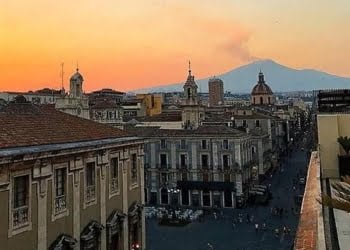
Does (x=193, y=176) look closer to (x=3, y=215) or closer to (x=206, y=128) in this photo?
(x=206, y=128)

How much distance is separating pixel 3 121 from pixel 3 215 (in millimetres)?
4310

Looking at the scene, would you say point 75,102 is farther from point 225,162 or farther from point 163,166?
point 225,162

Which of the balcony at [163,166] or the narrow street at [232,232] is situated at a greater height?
the balcony at [163,166]

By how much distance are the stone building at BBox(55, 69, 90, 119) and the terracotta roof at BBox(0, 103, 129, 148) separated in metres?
33.8

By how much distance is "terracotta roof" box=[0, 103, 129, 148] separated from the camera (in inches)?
605

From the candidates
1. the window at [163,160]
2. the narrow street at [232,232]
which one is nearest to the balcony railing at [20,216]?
the narrow street at [232,232]

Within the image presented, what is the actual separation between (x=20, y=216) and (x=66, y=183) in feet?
8.20

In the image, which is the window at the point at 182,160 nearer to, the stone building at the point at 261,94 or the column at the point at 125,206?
the column at the point at 125,206

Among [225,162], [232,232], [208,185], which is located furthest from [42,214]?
[225,162]

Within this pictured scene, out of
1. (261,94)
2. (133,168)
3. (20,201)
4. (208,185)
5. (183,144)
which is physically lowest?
(208,185)

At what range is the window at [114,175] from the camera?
19.5 metres

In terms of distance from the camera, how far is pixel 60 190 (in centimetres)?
1585

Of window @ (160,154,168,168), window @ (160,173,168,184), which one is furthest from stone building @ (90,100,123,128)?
window @ (160,173,168,184)

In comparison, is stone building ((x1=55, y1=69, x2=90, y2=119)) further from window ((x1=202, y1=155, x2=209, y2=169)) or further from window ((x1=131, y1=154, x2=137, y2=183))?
window ((x1=131, y1=154, x2=137, y2=183))
